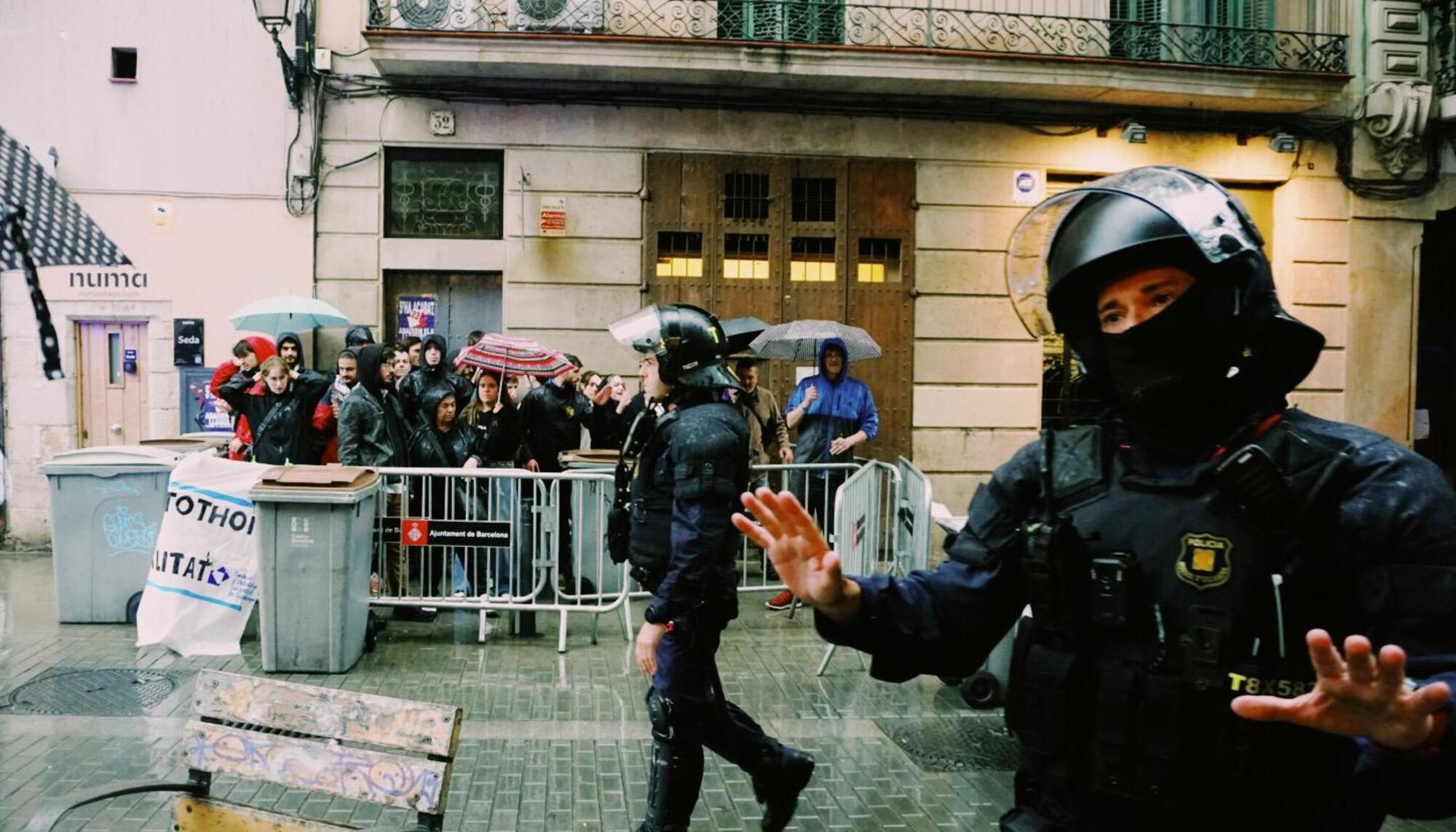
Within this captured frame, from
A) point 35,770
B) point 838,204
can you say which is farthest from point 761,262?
point 35,770

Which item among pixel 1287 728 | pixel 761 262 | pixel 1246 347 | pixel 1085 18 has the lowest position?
pixel 1287 728

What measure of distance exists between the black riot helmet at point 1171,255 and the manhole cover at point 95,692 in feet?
18.6

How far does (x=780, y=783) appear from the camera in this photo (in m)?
4.39

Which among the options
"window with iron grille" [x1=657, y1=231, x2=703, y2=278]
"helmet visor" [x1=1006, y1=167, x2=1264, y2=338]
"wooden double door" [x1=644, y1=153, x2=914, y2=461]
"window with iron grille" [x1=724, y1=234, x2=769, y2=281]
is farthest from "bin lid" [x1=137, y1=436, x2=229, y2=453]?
"helmet visor" [x1=1006, y1=167, x2=1264, y2=338]

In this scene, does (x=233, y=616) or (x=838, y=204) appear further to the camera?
(x=838, y=204)

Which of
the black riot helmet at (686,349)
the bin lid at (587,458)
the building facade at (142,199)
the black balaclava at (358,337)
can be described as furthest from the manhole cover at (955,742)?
the building facade at (142,199)

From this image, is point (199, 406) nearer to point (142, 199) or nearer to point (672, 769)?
point (142, 199)

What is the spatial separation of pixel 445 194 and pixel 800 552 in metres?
10.8

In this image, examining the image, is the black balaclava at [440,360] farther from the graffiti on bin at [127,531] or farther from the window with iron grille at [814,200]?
the window with iron grille at [814,200]

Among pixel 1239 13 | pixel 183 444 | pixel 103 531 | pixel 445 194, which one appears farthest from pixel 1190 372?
pixel 1239 13

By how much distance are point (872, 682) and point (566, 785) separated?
8.11 ft

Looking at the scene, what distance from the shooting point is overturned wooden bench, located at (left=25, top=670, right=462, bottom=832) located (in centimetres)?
291

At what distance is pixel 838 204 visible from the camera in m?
12.3

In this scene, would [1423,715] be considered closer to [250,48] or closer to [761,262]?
[761,262]
